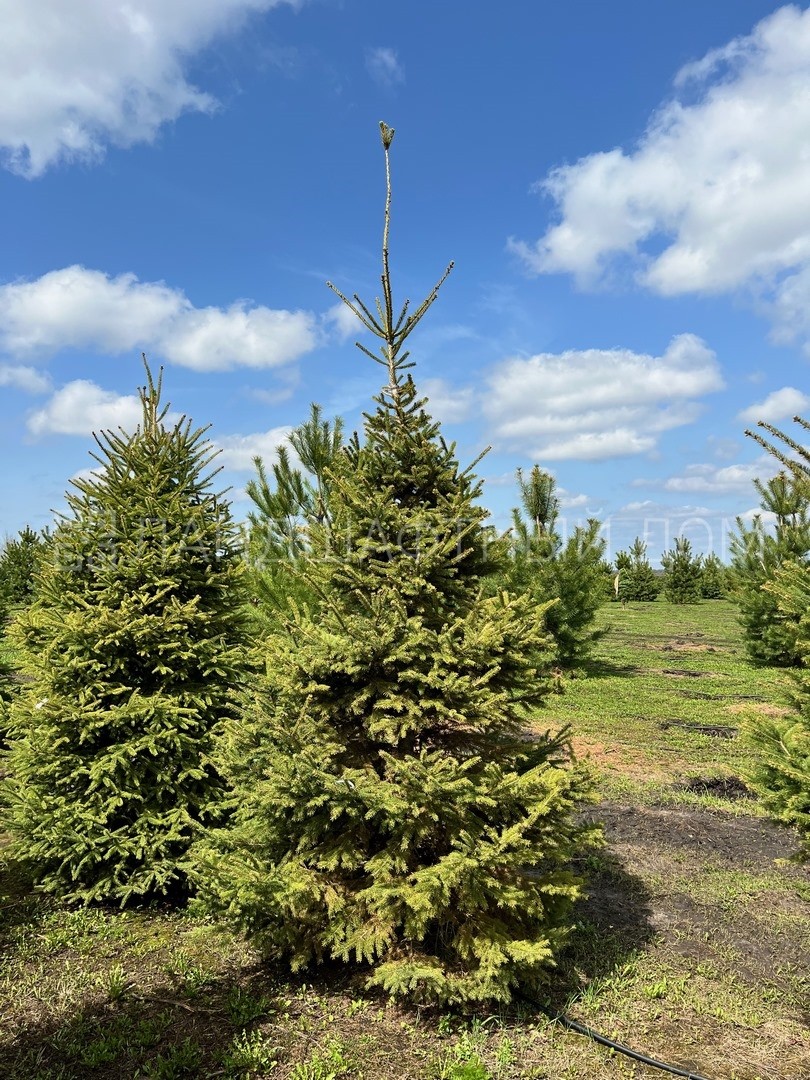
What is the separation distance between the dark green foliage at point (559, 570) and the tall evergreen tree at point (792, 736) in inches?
454

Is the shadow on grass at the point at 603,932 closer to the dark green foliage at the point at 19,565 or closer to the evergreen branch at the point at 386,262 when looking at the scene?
the evergreen branch at the point at 386,262

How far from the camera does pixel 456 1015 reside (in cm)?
386

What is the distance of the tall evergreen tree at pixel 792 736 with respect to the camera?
145 inches

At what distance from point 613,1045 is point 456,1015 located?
904mm

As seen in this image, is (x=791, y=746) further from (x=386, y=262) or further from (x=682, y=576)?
(x=682, y=576)

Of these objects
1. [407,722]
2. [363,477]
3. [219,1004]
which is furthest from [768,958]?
[363,477]

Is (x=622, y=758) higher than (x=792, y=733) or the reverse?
the reverse

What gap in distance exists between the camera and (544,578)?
1673 centimetres

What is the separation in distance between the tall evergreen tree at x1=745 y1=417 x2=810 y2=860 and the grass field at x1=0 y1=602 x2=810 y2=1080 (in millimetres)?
254

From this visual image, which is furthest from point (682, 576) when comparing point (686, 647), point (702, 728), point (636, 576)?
point (702, 728)

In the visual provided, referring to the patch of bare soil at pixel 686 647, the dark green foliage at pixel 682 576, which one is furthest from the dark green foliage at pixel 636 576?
the patch of bare soil at pixel 686 647

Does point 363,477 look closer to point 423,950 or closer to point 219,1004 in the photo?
point 423,950

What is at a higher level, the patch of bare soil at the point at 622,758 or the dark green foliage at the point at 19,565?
the dark green foliage at the point at 19,565

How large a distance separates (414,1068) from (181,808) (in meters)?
2.60
